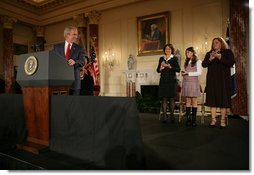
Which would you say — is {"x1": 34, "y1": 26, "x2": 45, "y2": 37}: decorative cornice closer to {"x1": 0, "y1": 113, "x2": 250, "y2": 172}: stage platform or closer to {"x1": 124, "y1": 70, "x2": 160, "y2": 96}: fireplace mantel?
{"x1": 124, "y1": 70, "x2": 160, "y2": 96}: fireplace mantel

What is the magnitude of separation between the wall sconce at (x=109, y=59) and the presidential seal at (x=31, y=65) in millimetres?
5328

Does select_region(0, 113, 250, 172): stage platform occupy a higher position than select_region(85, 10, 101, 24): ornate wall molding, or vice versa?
select_region(85, 10, 101, 24): ornate wall molding

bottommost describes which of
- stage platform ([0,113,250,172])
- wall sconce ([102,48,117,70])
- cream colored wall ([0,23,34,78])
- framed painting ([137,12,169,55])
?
stage platform ([0,113,250,172])

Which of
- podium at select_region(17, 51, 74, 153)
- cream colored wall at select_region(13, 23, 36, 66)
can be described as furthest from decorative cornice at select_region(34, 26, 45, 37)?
podium at select_region(17, 51, 74, 153)

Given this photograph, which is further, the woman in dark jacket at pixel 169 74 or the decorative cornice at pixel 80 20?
the decorative cornice at pixel 80 20

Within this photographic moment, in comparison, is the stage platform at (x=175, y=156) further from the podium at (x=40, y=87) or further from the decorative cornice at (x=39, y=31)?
the decorative cornice at (x=39, y=31)

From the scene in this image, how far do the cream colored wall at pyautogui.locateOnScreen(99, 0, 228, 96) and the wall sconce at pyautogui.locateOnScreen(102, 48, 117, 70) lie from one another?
0.53ft

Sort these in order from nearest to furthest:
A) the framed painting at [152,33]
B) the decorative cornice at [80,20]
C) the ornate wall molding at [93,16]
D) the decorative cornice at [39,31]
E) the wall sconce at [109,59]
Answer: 1. the framed painting at [152,33]
2. the wall sconce at [109,59]
3. the ornate wall molding at [93,16]
4. the decorative cornice at [80,20]
5. the decorative cornice at [39,31]

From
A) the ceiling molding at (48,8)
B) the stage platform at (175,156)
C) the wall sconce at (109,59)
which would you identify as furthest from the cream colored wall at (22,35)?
the stage platform at (175,156)

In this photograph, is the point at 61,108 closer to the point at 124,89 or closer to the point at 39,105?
the point at 39,105

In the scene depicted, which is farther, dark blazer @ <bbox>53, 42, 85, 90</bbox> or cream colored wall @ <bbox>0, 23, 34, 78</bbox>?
cream colored wall @ <bbox>0, 23, 34, 78</bbox>

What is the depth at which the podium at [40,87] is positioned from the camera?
82.6 inches

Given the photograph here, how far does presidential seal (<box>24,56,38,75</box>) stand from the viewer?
2.19 m

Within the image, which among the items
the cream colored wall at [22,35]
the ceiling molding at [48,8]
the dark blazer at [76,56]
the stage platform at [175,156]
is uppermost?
the ceiling molding at [48,8]
